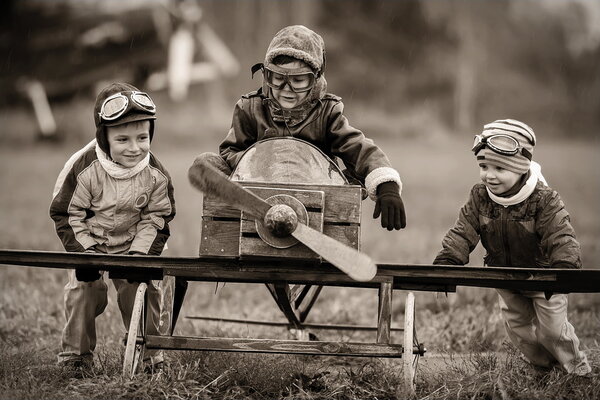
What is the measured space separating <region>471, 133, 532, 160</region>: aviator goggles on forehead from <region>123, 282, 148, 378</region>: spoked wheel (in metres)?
2.28

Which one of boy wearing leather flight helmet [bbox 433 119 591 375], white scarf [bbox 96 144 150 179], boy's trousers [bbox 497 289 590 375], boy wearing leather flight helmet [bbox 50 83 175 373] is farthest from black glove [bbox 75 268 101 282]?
boy's trousers [bbox 497 289 590 375]

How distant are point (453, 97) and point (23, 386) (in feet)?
61.4

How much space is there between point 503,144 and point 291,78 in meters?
1.38

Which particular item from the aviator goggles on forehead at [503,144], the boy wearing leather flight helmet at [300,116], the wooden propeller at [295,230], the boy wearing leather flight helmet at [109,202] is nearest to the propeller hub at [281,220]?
the wooden propeller at [295,230]

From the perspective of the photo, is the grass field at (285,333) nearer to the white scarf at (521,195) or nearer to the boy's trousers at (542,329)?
the boy's trousers at (542,329)

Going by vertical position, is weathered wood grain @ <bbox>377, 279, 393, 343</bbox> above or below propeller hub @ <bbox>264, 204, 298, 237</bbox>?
below

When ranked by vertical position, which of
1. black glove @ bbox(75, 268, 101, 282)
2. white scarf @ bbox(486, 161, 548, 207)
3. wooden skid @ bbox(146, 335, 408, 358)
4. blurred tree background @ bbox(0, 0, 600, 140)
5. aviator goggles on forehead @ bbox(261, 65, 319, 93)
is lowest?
wooden skid @ bbox(146, 335, 408, 358)

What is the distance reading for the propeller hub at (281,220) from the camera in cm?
446

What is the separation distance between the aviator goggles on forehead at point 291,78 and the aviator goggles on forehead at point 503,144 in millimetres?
1143

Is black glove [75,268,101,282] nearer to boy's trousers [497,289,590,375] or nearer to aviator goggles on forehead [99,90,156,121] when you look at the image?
aviator goggles on forehead [99,90,156,121]

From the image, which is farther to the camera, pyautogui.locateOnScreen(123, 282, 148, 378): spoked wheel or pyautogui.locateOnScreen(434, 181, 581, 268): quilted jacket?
pyautogui.locateOnScreen(434, 181, 581, 268): quilted jacket

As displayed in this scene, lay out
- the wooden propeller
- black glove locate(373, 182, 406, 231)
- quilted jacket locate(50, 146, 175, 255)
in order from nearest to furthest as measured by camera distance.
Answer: the wooden propeller → black glove locate(373, 182, 406, 231) → quilted jacket locate(50, 146, 175, 255)

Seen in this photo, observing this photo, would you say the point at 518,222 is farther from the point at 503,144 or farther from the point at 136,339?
the point at 136,339

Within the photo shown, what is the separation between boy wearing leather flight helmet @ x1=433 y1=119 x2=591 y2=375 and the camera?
5.33m
